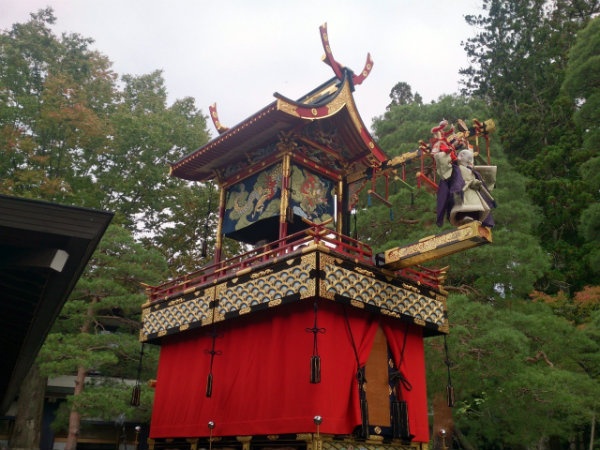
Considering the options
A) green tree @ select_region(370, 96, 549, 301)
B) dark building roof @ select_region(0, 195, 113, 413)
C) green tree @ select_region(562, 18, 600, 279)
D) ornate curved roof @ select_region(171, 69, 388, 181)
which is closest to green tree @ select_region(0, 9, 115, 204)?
ornate curved roof @ select_region(171, 69, 388, 181)

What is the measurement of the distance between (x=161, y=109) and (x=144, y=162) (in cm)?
497

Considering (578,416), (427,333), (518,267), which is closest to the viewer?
(427,333)

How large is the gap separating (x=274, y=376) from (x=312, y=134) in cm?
546

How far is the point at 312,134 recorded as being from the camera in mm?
11828

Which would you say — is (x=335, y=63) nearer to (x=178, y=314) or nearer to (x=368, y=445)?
(x=178, y=314)

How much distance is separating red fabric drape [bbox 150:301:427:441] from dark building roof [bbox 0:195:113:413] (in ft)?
12.0

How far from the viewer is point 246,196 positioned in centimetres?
1232

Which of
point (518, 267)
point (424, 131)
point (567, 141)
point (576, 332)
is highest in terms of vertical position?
point (567, 141)

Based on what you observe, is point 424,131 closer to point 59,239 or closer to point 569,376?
point 569,376

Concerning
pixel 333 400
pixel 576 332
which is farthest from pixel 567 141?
pixel 333 400

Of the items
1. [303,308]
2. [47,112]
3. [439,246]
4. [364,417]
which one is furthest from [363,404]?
[47,112]

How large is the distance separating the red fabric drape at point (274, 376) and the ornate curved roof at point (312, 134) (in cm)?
397

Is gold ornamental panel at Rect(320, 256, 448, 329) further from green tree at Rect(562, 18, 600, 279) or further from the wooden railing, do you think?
green tree at Rect(562, 18, 600, 279)

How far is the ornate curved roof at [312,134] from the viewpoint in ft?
35.5
